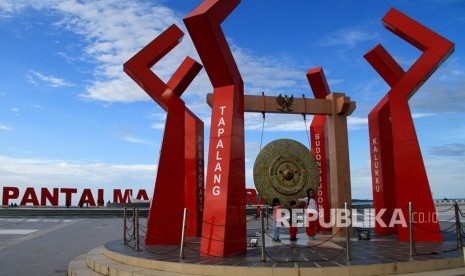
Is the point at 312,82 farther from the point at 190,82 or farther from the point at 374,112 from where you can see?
the point at 190,82

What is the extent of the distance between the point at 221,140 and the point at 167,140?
292 cm

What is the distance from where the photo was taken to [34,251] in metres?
13.9

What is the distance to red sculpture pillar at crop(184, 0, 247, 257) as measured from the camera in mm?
9211

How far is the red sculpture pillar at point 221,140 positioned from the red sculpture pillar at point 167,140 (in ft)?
8.74

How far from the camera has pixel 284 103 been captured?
13.2 m

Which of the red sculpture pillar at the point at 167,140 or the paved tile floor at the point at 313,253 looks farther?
the red sculpture pillar at the point at 167,140

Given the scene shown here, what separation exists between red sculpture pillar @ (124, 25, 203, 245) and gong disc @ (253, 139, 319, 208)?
7.53 ft

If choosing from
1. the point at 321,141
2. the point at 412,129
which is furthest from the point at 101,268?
the point at 321,141

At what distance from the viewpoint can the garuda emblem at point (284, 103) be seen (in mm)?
13203

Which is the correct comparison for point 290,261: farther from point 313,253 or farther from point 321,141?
point 321,141

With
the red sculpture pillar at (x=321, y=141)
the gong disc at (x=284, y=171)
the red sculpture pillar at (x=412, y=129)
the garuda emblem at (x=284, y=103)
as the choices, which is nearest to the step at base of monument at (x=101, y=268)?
the gong disc at (x=284, y=171)

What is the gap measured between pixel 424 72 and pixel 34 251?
12.9m

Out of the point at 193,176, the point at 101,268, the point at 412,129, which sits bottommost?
the point at 101,268

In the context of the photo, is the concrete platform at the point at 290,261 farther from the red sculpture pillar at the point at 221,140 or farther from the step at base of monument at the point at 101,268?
the red sculpture pillar at the point at 221,140
